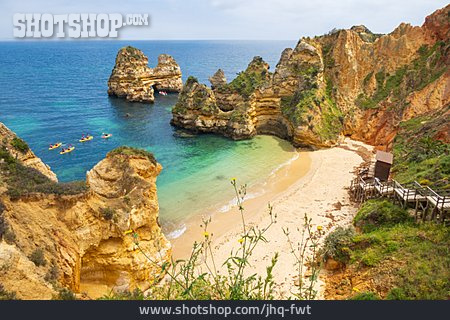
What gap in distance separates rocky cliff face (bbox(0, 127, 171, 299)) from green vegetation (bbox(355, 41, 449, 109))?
119 feet

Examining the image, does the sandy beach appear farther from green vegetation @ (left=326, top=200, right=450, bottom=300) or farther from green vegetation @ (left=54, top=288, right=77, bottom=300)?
green vegetation @ (left=54, top=288, right=77, bottom=300)

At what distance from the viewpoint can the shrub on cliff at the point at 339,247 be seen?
17.8 m

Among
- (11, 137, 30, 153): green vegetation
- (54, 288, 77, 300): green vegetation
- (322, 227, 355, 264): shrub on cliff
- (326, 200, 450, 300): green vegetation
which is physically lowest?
(322, 227, 355, 264): shrub on cliff

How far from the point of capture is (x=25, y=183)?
15734 mm

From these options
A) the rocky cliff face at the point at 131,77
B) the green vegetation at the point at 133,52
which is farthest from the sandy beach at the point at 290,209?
the green vegetation at the point at 133,52

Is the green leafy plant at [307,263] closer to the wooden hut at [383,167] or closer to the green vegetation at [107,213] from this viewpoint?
the wooden hut at [383,167]

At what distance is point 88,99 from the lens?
72312 mm

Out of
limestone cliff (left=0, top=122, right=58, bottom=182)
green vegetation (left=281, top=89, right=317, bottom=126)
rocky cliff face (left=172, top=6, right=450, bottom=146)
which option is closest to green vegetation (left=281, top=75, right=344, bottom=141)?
green vegetation (left=281, top=89, right=317, bottom=126)

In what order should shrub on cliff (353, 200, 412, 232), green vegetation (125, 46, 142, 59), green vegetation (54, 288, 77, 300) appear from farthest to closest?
1. green vegetation (125, 46, 142, 59)
2. shrub on cliff (353, 200, 412, 232)
3. green vegetation (54, 288, 77, 300)

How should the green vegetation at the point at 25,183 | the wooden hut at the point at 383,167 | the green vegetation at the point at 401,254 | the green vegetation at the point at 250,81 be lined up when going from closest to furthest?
the green vegetation at the point at 401,254 < the green vegetation at the point at 25,183 < the wooden hut at the point at 383,167 < the green vegetation at the point at 250,81

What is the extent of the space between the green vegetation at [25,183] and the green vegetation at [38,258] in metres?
3.51

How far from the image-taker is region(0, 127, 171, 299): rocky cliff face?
37.4 ft
